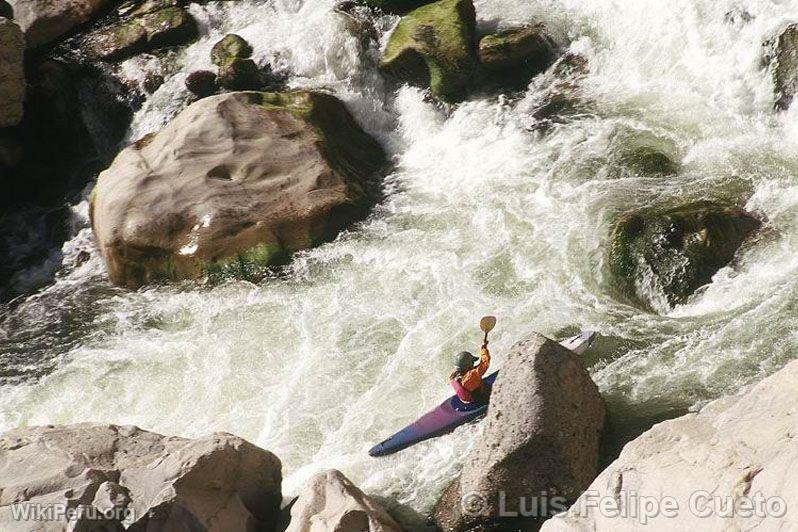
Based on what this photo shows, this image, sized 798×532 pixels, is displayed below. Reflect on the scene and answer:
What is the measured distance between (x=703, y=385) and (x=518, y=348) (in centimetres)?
140

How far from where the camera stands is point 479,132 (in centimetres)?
953

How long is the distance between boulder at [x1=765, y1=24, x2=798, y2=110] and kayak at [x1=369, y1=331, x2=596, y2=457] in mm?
3667

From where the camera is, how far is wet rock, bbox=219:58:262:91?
35.1 feet

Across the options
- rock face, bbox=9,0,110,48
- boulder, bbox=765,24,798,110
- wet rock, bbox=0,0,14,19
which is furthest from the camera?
rock face, bbox=9,0,110,48

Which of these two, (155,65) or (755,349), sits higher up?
(155,65)

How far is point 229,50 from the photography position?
11.1 m

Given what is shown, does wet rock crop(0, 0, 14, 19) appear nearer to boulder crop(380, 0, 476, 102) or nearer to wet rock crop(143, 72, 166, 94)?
wet rock crop(143, 72, 166, 94)

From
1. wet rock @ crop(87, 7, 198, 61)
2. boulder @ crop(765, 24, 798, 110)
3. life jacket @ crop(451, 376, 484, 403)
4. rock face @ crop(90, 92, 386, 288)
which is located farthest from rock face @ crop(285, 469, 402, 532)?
wet rock @ crop(87, 7, 198, 61)

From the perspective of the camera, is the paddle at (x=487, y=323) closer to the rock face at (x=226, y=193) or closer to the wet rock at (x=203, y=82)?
the rock face at (x=226, y=193)

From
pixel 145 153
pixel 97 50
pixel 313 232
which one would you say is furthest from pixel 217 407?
pixel 97 50

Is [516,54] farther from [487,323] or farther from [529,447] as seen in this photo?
[529,447]

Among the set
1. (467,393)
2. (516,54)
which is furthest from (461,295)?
(516,54)

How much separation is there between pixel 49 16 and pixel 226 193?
5.55m

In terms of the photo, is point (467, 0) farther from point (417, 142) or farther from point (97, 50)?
point (97, 50)
